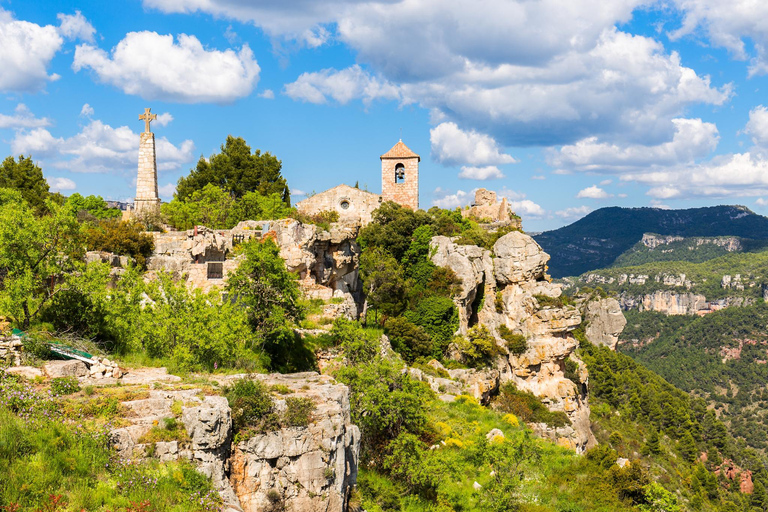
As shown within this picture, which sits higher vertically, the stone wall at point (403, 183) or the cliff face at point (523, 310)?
the stone wall at point (403, 183)

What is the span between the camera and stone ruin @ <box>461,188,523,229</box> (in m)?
58.6

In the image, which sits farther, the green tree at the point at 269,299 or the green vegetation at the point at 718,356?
the green vegetation at the point at 718,356

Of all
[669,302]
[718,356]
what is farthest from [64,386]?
[669,302]

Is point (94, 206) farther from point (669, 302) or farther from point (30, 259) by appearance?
point (669, 302)

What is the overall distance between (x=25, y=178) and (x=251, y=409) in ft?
134

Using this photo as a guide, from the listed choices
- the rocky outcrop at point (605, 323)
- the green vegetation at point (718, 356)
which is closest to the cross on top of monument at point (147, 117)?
the rocky outcrop at point (605, 323)

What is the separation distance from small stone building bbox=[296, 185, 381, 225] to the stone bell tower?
191 cm

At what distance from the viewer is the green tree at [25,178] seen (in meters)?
43.0

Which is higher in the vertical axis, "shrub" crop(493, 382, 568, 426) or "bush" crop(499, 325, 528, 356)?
"bush" crop(499, 325, 528, 356)

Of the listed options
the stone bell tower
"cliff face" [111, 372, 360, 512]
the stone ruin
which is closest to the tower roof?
the stone bell tower

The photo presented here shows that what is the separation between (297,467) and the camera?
1212 centimetres

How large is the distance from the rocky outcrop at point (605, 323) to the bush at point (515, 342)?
4942 cm

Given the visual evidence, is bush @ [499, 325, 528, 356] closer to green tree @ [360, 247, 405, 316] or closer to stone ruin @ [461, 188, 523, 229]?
green tree @ [360, 247, 405, 316]

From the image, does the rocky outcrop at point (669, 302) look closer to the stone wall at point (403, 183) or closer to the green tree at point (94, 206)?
the stone wall at point (403, 183)
